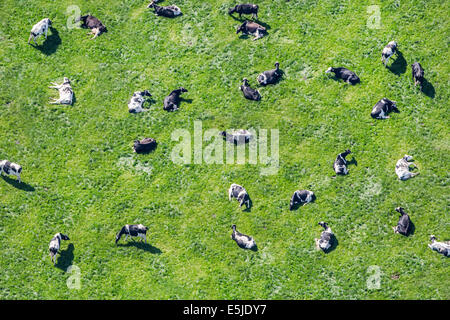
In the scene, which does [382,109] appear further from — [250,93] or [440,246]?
[440,246]

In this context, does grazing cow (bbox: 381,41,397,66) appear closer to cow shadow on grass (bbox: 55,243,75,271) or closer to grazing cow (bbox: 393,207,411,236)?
grazing cow (bbox: 393,207,411,236)

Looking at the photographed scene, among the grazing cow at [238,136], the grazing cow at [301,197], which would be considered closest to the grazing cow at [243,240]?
the grazing cow at [301,197]

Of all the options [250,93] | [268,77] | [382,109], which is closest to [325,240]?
[382,109]

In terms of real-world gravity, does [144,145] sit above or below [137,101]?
below

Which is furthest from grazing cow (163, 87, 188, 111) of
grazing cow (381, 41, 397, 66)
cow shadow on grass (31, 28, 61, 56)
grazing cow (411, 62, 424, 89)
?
grazing cow (411, 62, 424, 89)

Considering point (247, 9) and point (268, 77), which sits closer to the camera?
point (268, 77)

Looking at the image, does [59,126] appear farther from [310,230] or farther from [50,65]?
[310,230]
